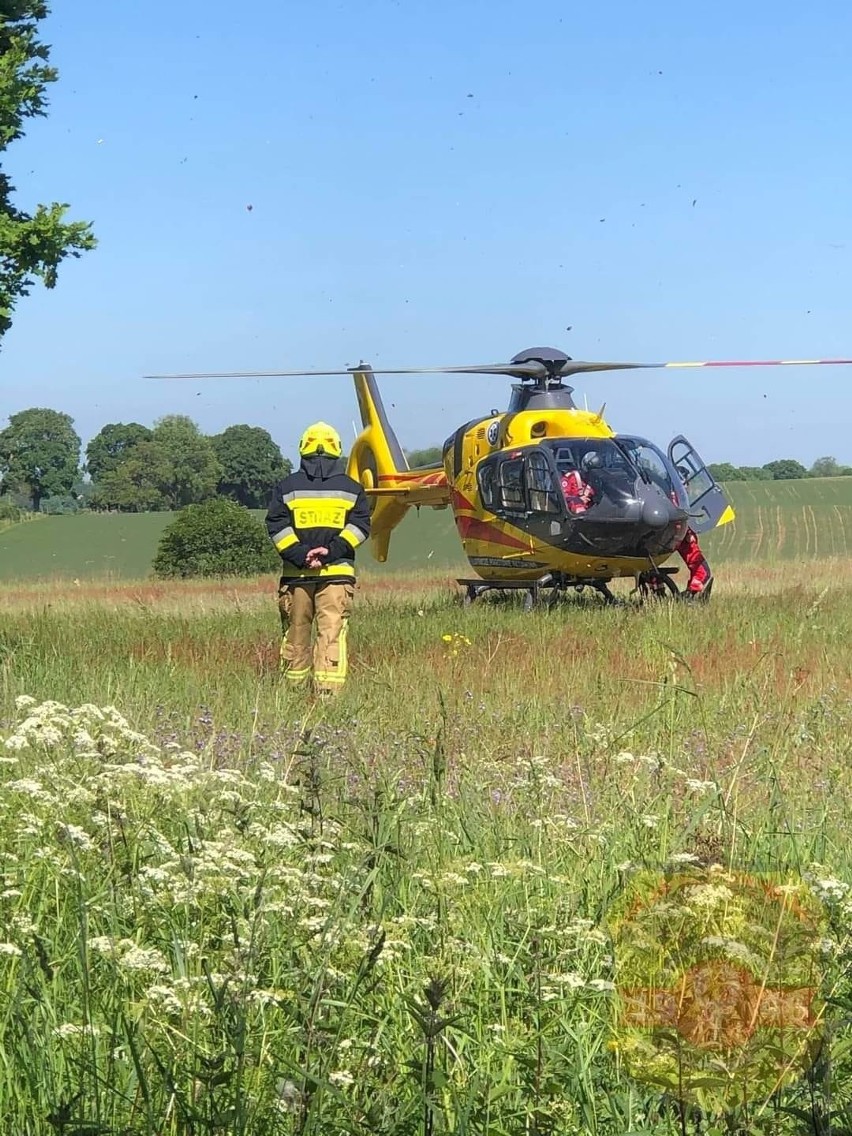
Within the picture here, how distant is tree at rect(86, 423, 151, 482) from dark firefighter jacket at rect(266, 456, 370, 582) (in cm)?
11878

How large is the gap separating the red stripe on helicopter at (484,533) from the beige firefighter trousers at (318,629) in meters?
6.92

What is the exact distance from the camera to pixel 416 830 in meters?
3.68

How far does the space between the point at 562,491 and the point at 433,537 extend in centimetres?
4451

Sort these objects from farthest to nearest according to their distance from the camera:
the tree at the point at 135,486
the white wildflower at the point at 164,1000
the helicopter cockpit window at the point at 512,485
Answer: the tree at the point at 135,486
the helicopter cockpit window at the point at 512,485
the white wildflower at the point at 164,1000

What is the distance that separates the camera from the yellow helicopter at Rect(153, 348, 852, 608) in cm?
1573

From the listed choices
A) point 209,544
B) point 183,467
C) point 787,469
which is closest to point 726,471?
point 787,469

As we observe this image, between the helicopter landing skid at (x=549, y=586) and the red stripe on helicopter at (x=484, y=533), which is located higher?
the red stripe on helicopter at (x=484, y=533)

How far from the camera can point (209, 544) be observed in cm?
5116

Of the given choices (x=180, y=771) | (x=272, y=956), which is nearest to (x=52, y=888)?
(x=180, y=771)

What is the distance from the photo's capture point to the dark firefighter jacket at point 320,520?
32.4ft

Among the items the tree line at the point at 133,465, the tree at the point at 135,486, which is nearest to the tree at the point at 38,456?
the tree line at the point at 133,465

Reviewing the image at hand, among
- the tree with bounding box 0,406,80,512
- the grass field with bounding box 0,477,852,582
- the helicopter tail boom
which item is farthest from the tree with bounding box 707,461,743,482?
the helicopter tail boom

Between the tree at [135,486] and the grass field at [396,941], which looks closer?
the grass field at [396,941]

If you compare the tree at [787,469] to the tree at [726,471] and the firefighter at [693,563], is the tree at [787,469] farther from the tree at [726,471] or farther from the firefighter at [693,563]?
the firefighter at [693,563]
